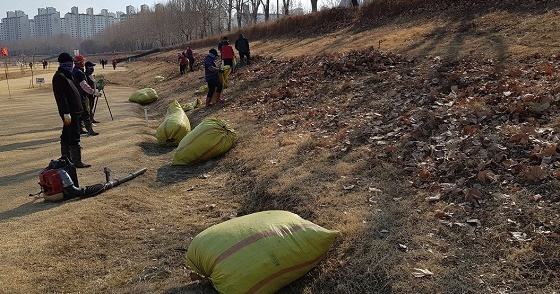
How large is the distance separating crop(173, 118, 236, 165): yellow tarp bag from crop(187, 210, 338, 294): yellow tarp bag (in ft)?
13.5

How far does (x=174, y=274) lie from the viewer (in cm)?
422

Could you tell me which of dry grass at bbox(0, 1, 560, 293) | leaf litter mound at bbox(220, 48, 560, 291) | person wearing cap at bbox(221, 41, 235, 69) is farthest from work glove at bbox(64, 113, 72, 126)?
person wearing cap at bbox(221, 41, 235, 69)

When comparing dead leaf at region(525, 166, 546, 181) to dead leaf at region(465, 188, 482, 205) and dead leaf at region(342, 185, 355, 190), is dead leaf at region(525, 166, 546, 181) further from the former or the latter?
dead leaf at region(342, 185, 355, 190)

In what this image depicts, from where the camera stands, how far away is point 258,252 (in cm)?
354

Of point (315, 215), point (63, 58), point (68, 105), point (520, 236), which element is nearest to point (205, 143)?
point (68, 105)

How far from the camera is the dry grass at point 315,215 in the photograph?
344 centimetres

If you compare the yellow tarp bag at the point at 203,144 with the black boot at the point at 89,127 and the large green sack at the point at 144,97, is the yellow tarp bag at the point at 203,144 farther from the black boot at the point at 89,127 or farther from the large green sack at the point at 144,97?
the large green sack at the point at 144,97

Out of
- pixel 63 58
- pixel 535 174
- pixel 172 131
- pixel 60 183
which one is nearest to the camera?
pixel 535 174

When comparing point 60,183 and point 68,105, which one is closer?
point 60,183

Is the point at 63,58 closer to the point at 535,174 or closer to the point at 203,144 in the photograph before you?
the point at 203,144

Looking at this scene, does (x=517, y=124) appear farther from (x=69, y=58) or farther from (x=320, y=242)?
(x=69, y=58)

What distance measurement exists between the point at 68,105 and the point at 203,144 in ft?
8.16

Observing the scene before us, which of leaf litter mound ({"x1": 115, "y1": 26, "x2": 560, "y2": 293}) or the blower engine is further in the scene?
the blower engine

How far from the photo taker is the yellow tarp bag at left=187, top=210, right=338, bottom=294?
3471 mm
